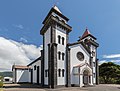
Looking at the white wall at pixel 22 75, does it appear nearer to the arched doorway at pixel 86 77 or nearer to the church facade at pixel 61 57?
the church facade at pixel 61 57

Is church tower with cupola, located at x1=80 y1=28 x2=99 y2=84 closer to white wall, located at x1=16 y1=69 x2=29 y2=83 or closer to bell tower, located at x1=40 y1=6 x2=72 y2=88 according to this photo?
bell tower, located at x1=40 y1=6 x2=72 y2=88

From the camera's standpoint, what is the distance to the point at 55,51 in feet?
91.8

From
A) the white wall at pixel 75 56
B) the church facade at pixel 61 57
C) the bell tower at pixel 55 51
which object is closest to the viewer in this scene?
the bell tower at pixel 55 51

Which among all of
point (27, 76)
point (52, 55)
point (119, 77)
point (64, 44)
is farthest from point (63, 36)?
point (119, 77)

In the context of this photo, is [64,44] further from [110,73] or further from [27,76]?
[110,73]

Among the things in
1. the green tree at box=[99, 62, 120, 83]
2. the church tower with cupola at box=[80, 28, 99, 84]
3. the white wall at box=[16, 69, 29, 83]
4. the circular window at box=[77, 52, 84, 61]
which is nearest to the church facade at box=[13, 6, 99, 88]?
the circular window at box=[77, 52, 84, 61]

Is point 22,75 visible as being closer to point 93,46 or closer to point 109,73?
point 93,46

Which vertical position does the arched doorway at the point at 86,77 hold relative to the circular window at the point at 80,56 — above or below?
below

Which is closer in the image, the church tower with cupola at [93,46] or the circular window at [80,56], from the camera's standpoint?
the circular window at [80,56]

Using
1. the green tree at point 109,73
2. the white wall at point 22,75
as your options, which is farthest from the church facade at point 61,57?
the white wall at point 22,75

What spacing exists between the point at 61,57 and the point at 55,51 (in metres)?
2.10

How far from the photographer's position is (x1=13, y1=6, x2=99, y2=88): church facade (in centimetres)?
2799

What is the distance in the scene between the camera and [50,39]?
28953 millimetres

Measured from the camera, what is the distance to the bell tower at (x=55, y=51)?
2765cm
